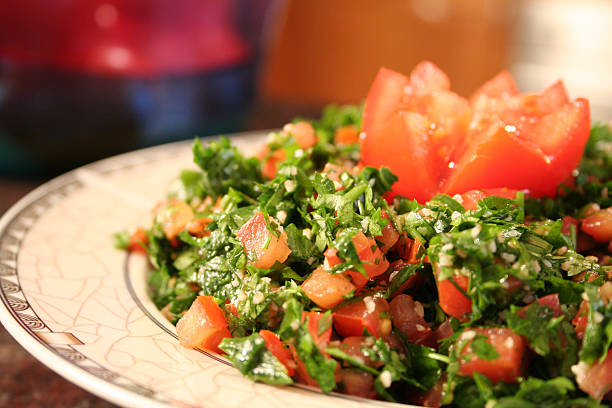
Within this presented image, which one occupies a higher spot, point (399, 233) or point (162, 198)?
point (399, 233)

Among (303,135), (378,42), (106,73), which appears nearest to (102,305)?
(303,135)

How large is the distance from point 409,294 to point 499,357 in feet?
1.20

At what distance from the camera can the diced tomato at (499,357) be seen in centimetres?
161

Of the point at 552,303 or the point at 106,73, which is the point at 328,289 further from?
the point at 106,73

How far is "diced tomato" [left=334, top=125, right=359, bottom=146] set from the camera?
2928 millimetres

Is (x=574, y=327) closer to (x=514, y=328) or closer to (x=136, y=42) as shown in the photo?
(x=514, y=328)

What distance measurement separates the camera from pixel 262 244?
192 cm

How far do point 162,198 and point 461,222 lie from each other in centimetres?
165

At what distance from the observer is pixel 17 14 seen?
345cm

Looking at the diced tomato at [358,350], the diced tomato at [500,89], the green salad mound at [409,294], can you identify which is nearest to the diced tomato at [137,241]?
the green salad mound at [409,294]

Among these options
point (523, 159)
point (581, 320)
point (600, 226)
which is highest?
point (523, 159)

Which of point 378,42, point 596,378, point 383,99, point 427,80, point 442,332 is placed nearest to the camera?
point 596,378

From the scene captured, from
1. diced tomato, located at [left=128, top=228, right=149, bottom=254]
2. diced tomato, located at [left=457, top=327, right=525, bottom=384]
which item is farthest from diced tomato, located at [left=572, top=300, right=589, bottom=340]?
diced tomato, located at [left=128, top=228, right=149, bottom=254]

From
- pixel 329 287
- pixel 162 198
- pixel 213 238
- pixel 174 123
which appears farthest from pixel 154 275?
pixel 174 123
